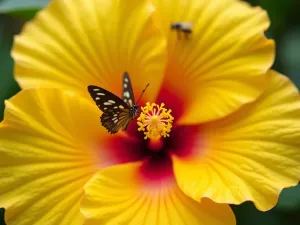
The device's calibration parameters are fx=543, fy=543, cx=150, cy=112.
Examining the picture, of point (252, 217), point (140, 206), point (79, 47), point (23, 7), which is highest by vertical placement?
point (23, 7)

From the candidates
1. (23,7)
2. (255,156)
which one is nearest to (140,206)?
(255,156)

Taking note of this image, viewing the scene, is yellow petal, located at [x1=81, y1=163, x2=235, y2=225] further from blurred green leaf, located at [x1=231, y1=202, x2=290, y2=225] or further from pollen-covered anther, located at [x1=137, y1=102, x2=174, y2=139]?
blurred green leaf, located at [x1=231, y1=202, x2=290, y2=225]

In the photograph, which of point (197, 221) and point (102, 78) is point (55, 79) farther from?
point (197, 221)

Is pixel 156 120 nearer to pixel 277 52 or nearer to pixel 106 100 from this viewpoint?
pixel 106 100

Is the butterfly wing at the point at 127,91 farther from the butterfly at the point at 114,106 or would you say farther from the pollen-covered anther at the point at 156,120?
the pollen-covered anther at the point at 156,120

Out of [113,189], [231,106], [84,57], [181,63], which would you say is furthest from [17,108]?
[231,106]

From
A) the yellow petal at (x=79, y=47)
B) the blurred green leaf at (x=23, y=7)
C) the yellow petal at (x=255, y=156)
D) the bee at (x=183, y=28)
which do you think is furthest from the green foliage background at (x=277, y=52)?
the bee at (x=183, y=28)
